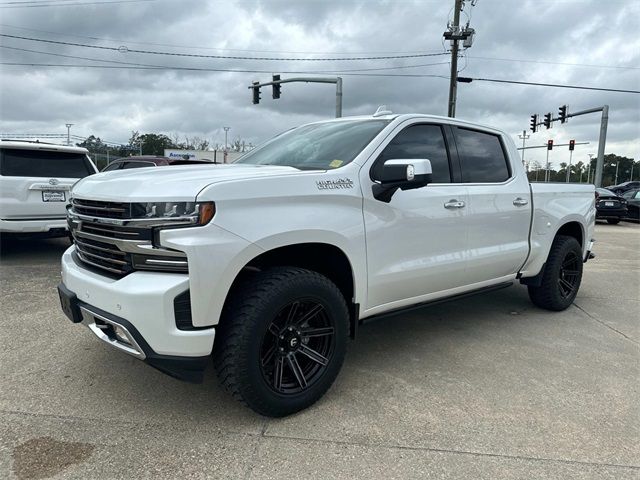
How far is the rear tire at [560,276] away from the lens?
17.2 feet

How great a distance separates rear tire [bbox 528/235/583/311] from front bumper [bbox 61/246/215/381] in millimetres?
3954

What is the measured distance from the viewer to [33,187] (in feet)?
22.7

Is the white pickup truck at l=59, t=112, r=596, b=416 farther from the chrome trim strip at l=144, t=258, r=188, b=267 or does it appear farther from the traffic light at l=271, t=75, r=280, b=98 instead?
the traffic light at l=271, t=75, r=280, b=98

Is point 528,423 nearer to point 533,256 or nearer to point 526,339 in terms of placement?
point 526,339

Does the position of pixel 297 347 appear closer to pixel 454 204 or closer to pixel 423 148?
pixel 454 204

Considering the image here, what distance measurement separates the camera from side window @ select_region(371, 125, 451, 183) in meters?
3.65

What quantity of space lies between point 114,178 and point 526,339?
3.70m

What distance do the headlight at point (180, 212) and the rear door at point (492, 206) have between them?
2.35 meters

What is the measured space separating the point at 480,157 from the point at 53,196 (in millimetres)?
5810

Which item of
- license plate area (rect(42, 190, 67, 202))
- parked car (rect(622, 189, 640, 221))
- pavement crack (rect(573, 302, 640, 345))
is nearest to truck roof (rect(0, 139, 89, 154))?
license plate area (rect(42, 190, 67, 202))

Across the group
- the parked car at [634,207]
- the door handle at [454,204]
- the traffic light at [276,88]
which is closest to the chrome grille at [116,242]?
the door handle at [454,204]

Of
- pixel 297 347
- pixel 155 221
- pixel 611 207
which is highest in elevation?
pixel 155 221

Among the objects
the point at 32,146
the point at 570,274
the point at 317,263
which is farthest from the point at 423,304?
the point at 32,146

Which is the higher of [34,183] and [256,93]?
[256,93]
